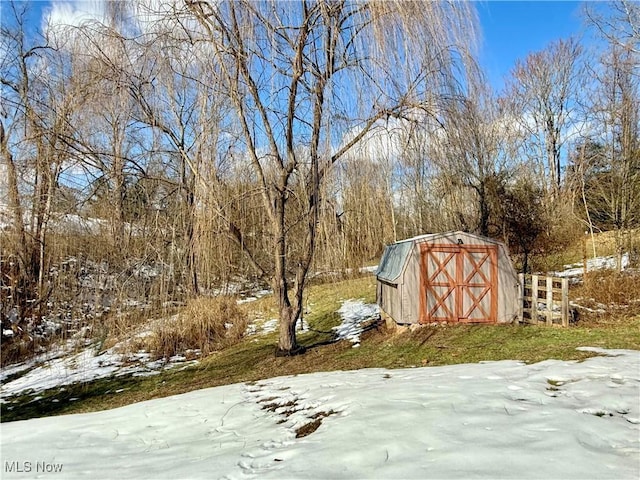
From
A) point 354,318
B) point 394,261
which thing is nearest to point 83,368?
point 394,261

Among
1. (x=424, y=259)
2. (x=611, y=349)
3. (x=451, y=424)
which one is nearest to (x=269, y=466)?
(x=451, y=424)

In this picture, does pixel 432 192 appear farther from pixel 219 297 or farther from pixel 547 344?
pixel 547 344

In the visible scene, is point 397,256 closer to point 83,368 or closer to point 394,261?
point 394,261

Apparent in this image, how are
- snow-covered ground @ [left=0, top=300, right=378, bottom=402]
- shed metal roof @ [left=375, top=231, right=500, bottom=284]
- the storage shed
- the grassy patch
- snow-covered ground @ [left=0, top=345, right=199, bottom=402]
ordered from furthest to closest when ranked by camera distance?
the storage shed < shed metal roof @ [left=375, top=231, right=500, bottom=284] < snow-covered ground @ [left=0, top=345, right=199, bottom=402] < snow-covered ground @ [left=0, top=300, right=378, bottom=402] < the grassy patch

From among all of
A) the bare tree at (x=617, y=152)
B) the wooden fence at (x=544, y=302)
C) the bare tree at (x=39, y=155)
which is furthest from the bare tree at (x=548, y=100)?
the bare tree at (x=39, y=155)

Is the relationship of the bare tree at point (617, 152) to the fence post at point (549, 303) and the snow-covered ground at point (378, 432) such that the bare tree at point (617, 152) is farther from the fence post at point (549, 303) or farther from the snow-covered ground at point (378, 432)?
the snow-covered ground at point (378, 432)

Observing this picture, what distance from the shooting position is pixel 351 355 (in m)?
7.27

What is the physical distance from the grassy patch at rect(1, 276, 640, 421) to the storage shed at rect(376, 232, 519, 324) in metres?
0.40

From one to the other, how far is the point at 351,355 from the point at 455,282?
122 inches

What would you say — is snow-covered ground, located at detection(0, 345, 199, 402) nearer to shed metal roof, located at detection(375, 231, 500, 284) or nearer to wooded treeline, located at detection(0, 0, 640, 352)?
wooded treeline, located at detection(0, 0, 640, 352)

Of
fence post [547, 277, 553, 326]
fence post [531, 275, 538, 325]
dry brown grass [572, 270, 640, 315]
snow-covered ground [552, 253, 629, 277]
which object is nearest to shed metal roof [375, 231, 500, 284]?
fence post [531, 275, 538, 325]

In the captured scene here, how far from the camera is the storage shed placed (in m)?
8.70

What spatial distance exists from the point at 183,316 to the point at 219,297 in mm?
480

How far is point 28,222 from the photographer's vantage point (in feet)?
16.1
